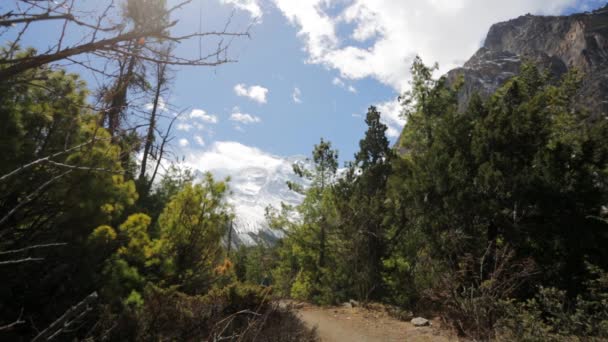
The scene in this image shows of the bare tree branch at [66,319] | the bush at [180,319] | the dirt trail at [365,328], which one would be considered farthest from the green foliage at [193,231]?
the bare tree branch at [66,319]

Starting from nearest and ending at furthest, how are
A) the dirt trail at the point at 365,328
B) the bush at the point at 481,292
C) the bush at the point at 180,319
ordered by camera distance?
the bush at the point at 180,319
the bush at the point at 481,292
the dirt trail at the point at 365,328

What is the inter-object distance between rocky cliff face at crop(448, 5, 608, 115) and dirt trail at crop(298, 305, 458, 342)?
61.8 metres

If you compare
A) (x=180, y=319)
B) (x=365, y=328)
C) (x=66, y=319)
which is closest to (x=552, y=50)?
(x=365, y=328)

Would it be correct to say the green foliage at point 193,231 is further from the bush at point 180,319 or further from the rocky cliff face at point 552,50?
the rocky cliff face at point 552,50

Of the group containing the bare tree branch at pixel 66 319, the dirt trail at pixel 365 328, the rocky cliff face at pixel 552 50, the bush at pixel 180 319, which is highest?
the rocky cliff face at pixel 552 50

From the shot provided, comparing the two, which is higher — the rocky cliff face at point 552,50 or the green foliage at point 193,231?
the rocky cliff face at point 552,50

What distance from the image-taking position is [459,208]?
28.4 feet

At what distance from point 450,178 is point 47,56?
9.01 m

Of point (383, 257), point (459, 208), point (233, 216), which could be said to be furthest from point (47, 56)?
point (383, 257)

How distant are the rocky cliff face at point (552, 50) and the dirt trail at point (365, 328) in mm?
61808

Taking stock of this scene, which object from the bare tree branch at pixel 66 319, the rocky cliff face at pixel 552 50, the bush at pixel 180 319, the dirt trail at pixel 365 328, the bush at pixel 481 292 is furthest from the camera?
the rocky cliff face at pixel 552 50

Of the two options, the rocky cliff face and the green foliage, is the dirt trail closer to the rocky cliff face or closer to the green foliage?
the green foliage

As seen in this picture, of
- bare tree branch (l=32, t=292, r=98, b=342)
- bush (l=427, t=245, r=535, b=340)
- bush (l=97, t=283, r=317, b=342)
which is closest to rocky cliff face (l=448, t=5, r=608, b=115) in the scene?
bush (l=427, t=245, r=535, b=340)

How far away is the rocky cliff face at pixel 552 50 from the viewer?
228ft
